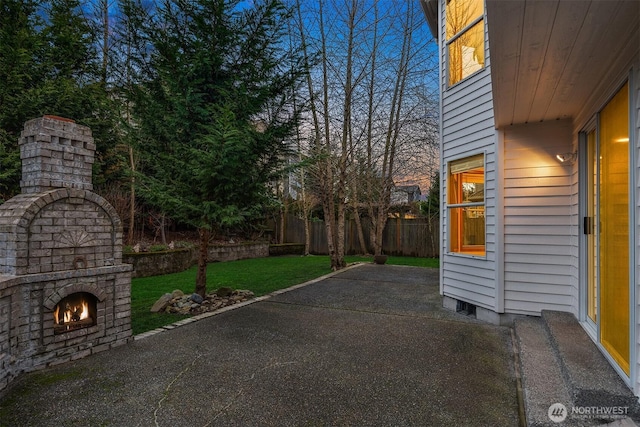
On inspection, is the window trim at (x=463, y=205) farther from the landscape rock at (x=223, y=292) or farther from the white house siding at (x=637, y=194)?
the landscape rock at (x=223, y=292)

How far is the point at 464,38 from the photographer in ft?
16.0

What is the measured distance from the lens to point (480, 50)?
4469 mm

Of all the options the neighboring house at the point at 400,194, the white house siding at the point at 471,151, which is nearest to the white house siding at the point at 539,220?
the white house siding at the point at 471,151

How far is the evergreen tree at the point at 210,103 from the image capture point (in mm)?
4832

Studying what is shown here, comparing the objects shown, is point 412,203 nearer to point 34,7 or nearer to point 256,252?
point 256,252

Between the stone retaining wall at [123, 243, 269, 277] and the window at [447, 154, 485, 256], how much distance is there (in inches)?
291

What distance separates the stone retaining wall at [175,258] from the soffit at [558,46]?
842 centimetres

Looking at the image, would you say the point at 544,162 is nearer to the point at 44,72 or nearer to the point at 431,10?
the point at 431,10

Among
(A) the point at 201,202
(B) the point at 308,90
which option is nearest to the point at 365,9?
(B) the point at 308,90

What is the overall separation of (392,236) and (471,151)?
29.8 ft

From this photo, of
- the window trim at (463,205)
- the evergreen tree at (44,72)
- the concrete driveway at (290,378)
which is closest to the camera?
the concrete driveway at (290,378)

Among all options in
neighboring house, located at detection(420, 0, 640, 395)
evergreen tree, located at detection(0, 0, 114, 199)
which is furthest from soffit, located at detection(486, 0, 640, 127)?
evergreen tree, located at detection(0, 0, 114, 199)

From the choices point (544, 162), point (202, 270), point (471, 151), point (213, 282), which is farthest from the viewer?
point (213, 282)

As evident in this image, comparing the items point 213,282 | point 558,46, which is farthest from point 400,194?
point 558,46
